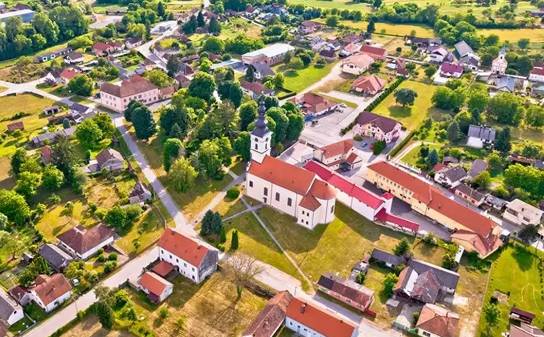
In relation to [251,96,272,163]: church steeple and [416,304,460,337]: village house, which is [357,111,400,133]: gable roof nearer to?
[251,96,272,163]: church steeple

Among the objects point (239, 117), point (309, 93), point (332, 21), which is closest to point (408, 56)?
point (332, 21)

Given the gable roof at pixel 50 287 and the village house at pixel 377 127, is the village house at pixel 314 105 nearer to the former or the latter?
the village house at pixel 377 127

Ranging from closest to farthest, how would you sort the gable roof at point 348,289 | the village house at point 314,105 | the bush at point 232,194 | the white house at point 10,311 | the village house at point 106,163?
1. the white house at point 10,311
2. the gable roof at point 348,289
3. the bush at point 232,194
4. the village house at point 106,163
5. the village house at point 314,105

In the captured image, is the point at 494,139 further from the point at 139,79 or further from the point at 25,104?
the point at 25,104

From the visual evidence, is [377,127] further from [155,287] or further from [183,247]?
[155,287]

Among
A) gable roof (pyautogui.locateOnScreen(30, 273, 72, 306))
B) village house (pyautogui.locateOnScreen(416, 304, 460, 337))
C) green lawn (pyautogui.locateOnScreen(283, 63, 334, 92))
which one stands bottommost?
green lawn (pyautogui.locateOnScreen(283, 63, 334, 92))

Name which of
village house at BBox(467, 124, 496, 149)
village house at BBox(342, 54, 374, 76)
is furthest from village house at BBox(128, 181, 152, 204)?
village house at BBox(342, 54, 374, 76)

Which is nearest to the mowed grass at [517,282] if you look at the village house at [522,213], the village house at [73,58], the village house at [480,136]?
the village house at [522,213]
